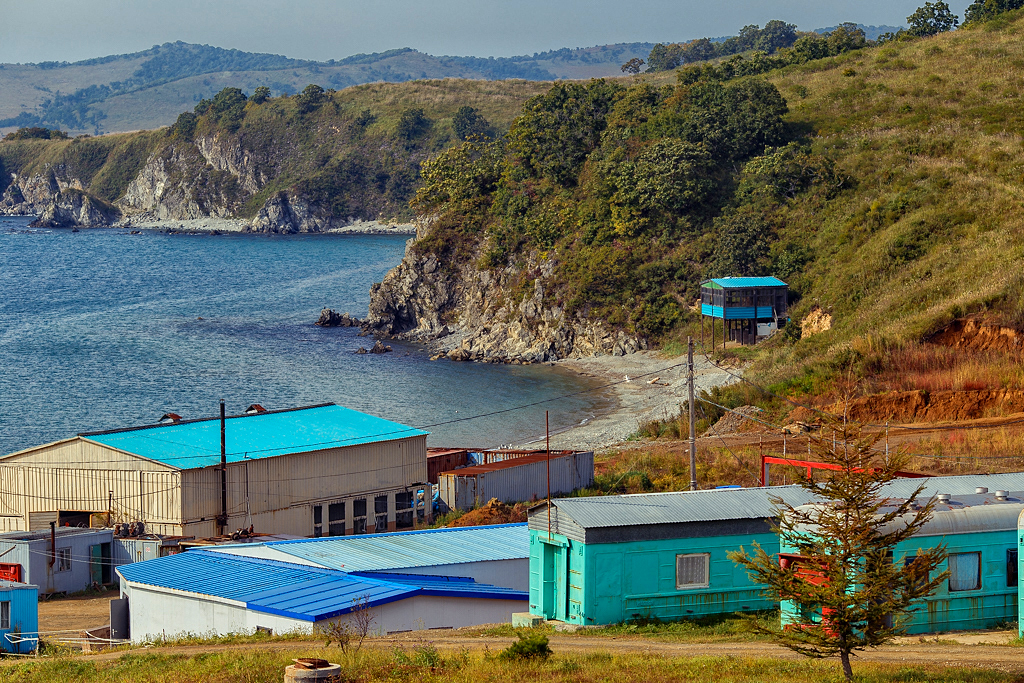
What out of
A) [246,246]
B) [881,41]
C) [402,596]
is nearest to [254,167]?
[246,246]

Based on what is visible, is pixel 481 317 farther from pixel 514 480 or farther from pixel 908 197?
pixel 514 480

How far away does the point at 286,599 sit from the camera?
2245 centimetres

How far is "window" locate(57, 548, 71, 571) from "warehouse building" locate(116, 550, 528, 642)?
198 inches

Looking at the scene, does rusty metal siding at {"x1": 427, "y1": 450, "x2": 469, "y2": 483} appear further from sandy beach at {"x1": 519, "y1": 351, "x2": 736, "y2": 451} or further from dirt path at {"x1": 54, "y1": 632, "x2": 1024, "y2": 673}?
dirt path at {"x1": 54, "y1": 632, "x2": 1024, "y2": 673}

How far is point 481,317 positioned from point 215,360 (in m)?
19.8

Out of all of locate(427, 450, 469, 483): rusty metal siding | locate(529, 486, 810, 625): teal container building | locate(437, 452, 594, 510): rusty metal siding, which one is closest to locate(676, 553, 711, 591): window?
locate(529, 486, 810, 625): teal container building

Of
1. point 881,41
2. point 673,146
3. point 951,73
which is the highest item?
point 881,41

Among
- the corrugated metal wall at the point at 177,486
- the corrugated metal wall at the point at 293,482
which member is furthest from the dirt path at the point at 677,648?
the corrugated metal wall at the point at 293,482

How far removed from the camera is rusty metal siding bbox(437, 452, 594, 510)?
37625 mm

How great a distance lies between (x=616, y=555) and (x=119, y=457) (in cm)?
1860

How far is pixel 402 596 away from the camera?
2291cm

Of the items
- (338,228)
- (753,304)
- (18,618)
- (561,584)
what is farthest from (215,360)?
(338,228)

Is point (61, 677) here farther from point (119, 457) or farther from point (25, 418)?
point (25, 418)

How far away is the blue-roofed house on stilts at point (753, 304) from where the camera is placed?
64.0 m
